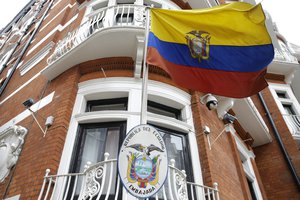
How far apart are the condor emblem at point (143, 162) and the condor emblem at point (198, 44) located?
200 centimetres

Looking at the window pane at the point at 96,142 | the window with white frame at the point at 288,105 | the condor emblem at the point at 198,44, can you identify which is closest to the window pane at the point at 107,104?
the window pane at the point at 96,142

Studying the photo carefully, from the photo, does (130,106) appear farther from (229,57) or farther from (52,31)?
(52,31)

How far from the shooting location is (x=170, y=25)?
413cm

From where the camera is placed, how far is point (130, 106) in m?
5.27

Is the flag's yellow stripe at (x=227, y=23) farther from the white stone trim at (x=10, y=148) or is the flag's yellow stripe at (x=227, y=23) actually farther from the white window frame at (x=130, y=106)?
the white stone trim at (x=10, y=148)

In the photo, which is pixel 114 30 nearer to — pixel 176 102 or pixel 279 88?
pixel 176 102

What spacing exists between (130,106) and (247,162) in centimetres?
500

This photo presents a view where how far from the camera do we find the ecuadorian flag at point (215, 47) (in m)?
4.07

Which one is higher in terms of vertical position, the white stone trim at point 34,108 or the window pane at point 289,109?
the window pane at point 289,109

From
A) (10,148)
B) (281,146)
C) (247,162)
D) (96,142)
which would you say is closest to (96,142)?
(96,142)

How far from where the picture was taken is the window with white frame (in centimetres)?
1043

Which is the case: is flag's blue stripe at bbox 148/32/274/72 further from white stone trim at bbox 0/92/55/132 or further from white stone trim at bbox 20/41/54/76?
white stone trim at bbox 20/41/54/76

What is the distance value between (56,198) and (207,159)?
3.03m

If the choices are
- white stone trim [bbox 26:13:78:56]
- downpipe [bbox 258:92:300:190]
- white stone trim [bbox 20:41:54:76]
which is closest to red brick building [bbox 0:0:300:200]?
downpipe [bbox 258:92:300:190]
